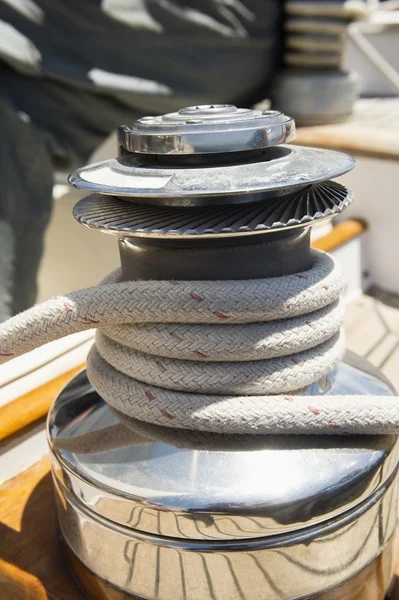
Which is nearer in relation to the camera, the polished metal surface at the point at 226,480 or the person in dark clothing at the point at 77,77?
the polished metal surface at the point at 226,480

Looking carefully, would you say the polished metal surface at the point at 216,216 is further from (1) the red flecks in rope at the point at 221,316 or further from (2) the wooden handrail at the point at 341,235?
(2) the wooden handrail at the point at 341,235

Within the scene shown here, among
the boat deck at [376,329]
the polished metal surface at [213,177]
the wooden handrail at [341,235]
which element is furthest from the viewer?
the wooden handrail at [341,235]

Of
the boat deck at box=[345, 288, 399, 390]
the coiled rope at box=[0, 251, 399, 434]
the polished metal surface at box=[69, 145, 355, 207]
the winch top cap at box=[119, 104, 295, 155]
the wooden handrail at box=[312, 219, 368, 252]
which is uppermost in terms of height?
the winch top cap at box=[119, 104, 295, 155]

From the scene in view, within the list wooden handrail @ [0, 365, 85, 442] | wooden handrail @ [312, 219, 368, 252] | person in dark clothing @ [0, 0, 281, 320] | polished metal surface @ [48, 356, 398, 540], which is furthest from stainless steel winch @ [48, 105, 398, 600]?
person in dark clothing @ [0, 0, 281, 320]

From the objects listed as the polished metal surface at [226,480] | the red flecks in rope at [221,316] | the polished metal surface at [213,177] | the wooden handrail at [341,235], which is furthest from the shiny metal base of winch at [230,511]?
the wooden handrail at [341,235]

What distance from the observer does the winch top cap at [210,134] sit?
0.56m


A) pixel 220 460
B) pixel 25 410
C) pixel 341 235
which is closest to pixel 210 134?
pixel 220 460

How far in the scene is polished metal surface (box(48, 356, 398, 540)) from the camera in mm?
542

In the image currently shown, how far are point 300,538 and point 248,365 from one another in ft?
0.52

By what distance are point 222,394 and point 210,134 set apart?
0.24 m

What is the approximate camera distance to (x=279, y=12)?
2.29 meters

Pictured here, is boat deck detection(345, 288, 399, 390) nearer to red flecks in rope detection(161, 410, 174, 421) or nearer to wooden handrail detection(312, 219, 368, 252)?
wooden handrail detection(312, 219, 368, 252)

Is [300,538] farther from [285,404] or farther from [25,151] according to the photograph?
[25,151]

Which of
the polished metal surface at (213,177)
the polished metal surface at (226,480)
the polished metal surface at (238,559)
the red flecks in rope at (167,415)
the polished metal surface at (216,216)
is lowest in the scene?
the polished metal surface at (238,559)
